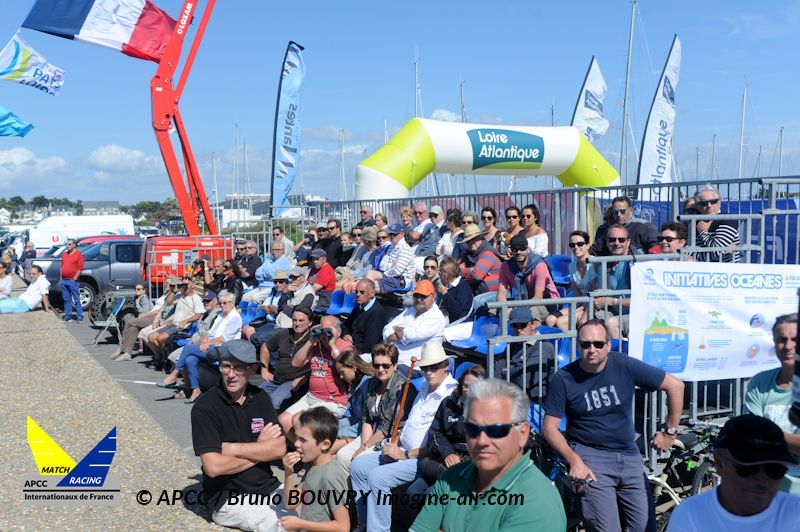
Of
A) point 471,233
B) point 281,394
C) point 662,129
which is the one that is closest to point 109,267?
point 281,394

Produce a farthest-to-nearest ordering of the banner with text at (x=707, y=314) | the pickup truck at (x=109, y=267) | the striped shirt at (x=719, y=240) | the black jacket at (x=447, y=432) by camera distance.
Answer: the pickup truck at (x=109, y=267) < the striped shirt at (x=719, y=240) < the banner with text at (x=707, y=314) < the black jacket at (x=447, y=432)

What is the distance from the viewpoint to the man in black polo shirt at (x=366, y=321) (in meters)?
8.02

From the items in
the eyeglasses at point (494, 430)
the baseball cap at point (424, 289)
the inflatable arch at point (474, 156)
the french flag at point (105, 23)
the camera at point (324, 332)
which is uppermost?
the french flag at point (105, 23)

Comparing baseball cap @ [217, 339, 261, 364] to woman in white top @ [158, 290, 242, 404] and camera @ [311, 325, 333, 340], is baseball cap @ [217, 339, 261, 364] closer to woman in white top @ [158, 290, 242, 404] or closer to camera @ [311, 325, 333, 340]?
camera @ [311, 325, 333, 340]

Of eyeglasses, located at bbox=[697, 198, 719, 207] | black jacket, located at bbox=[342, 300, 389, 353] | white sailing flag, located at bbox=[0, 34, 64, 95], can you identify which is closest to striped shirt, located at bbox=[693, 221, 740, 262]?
eyeglasses, located at bbox=[697, 198, 719, 207]

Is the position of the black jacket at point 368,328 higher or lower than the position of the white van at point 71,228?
lower

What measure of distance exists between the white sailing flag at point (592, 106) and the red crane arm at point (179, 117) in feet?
36.6

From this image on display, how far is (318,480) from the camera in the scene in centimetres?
499

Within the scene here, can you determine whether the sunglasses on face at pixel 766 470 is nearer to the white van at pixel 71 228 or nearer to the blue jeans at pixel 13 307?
the blue jeans at pixel 13 307

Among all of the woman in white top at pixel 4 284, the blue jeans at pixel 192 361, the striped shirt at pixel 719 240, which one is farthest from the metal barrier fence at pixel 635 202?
the woman in white top at pixel 4 284

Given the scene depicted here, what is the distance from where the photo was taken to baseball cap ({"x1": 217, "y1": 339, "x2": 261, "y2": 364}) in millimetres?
5289

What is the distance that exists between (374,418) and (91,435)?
401cm

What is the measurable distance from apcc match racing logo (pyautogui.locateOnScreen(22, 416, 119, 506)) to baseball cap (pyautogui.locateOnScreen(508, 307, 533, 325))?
11.7ft

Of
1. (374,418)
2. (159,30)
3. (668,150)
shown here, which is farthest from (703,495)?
(668,150)
